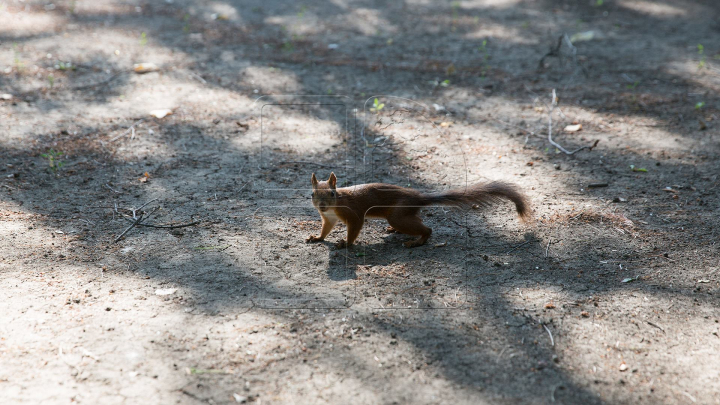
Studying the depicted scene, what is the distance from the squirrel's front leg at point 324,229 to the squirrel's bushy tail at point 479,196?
0.59m

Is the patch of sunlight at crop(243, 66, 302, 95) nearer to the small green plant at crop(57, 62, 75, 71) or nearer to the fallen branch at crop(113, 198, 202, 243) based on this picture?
the small green plant at crop(57, 62, 75, 71)

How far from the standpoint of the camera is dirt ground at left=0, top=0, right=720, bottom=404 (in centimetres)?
246

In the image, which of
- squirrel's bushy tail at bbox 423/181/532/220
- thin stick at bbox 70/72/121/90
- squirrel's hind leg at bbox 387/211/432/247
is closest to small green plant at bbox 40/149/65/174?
thin stick at bbox 70/72/121/90

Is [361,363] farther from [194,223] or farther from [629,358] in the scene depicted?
[194,223]

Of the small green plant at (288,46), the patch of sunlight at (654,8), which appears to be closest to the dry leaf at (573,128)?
the small green plant at (288,46)

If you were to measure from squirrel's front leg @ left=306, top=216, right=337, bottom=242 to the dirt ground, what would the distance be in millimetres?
70

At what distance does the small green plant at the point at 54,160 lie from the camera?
4402mm

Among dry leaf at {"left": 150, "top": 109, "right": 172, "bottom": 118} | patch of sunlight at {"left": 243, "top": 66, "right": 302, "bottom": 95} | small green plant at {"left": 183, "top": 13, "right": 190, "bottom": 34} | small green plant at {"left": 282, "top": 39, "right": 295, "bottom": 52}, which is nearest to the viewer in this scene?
dry leaf at {"left": 150, "top": 109, "right": 172, "bottom": 118}

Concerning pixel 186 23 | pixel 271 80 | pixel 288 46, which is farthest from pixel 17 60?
pixel 288 46

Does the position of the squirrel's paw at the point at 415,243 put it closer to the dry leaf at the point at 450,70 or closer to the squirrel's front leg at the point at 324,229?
the squirrel's front leg at the point at 324,229

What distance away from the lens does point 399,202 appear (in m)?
3.45

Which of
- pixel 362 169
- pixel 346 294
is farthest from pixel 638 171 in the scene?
pixel 346 294

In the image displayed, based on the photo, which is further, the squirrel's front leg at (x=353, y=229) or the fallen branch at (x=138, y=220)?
the fallen branch at (x=138, y=220)

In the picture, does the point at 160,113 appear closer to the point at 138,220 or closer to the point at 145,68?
the point at 145,68
